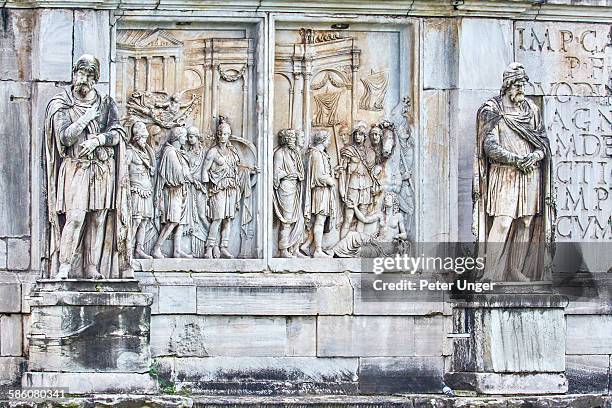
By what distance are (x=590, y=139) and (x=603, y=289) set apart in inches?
70.4

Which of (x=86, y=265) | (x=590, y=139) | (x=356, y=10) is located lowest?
(x=86, y=265)

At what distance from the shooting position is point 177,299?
19.9m

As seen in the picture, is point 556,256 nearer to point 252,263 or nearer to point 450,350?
point 450,350

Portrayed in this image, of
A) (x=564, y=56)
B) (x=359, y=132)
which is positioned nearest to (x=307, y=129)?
(x=359, y=132)

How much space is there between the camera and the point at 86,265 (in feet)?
62.9

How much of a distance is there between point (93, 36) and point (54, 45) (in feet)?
1.47

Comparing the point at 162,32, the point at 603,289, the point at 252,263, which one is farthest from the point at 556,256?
the point at 162,32

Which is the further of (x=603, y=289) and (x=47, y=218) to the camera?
(x=603, y=289)

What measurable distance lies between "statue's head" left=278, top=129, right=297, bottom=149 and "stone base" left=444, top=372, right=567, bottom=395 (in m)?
3.40

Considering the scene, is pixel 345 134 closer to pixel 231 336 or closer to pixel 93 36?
pixel 231 336

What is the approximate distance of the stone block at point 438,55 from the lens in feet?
67.5

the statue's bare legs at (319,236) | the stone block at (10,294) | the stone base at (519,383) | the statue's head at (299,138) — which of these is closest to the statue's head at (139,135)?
the statue's head at (299,138)

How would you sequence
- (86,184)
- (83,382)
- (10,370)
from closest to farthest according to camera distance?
1. (83,382)
2. (86,184)
3. (10,370)

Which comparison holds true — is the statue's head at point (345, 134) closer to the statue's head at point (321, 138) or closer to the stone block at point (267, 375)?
the statue's head at point (321, 138)
